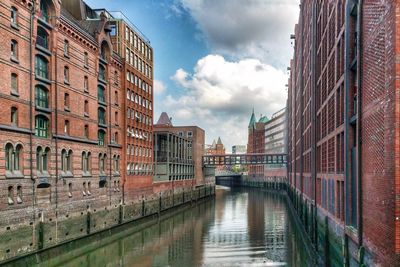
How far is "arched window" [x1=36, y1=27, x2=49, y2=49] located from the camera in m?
28.0

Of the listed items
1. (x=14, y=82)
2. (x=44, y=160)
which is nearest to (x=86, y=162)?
(x=44, y=160)

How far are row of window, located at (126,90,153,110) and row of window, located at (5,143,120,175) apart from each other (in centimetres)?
979

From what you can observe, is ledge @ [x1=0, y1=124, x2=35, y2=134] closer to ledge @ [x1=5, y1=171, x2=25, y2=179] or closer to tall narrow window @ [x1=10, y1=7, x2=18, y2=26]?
ledge @ [x1=5, y1=171, x2=25, y2=179]

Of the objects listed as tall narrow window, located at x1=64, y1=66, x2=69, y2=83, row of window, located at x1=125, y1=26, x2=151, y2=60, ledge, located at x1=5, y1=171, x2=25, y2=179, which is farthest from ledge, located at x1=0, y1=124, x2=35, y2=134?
row of window, located at x1=125, y1=26, x2=151, y2=60

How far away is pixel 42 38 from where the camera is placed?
28.5m

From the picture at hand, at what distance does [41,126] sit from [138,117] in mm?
21137

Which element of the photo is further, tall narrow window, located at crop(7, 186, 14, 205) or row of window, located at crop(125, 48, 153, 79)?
row of window, located at crop(125, 48, 153, 79)

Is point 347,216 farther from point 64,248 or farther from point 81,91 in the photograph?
point 81,91

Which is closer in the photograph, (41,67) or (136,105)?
(41,67)

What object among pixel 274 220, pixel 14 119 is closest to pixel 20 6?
pixel 14 119

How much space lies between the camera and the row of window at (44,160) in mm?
24152

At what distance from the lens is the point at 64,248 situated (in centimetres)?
2689

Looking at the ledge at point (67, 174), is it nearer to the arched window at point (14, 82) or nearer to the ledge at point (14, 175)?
the ledge at point (14, 175)

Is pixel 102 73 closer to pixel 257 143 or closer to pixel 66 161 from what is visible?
pixel 66 161
